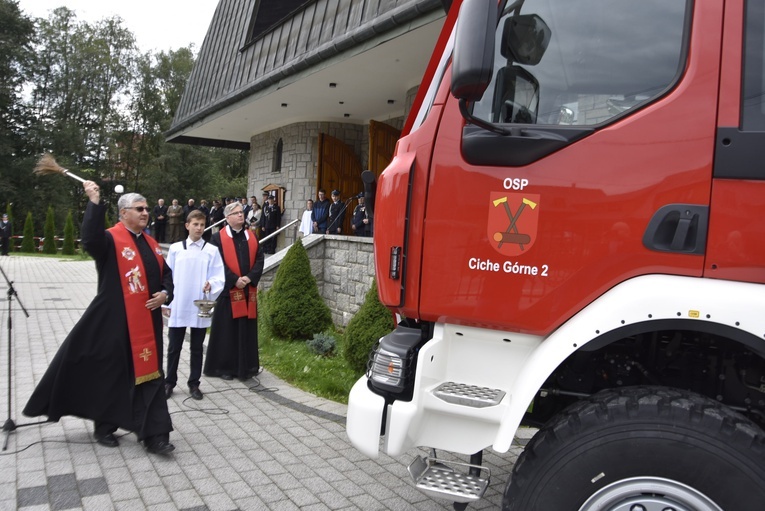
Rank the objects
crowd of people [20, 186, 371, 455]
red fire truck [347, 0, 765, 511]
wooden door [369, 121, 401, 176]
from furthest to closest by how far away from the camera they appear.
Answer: wooden door [369, 121, 401, 176] → crowd of people [20, 186, 371, 455] → red fire truck [347, 0, 765, 511]

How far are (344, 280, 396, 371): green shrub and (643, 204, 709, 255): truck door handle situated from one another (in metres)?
4.33

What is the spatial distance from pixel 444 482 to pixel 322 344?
5.43 meters

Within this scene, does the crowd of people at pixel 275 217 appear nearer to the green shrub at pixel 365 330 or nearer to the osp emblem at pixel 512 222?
the green shrub at pixel 365 330

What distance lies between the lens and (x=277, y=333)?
8.75 meters

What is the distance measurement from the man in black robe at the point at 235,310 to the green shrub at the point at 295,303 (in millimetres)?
1390

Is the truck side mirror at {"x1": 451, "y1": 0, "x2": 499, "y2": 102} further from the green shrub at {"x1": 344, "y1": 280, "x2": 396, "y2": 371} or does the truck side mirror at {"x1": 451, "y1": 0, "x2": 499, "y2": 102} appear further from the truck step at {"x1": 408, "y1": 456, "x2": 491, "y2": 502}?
the green shrub at {"x1": 344, "y1": 280, "x2": 396, "y2": 371}

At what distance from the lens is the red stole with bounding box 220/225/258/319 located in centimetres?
699

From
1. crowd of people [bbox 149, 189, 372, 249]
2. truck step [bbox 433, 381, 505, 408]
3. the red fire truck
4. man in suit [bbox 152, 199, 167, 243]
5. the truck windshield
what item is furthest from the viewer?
man in suit [bbox 152, 199, 167, 243]

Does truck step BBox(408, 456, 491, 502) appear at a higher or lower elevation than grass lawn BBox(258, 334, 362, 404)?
higher

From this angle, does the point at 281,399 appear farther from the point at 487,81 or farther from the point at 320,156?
the point at 320,156

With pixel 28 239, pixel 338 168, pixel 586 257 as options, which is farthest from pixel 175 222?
pixel 586 257

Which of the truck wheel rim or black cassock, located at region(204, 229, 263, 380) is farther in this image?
black cassock, located at region(204, 229, 263, 380)

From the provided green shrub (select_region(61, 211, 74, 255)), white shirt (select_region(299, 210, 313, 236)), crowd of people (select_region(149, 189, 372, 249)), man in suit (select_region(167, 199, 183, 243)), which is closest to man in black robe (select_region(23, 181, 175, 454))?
crowd of people (select_region(149, 189, 372, 249))

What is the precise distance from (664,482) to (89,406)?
3.97 meters
